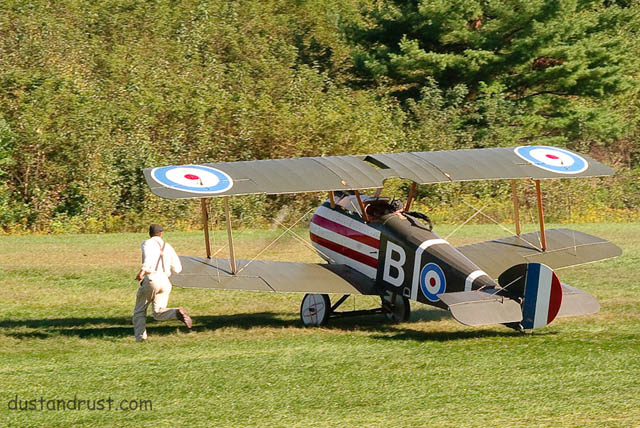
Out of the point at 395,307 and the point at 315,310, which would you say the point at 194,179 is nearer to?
the point at 315,310

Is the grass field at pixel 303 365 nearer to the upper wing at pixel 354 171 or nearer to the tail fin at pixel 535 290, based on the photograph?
the tail fin at pixel 535 290

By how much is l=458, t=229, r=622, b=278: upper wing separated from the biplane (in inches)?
0.5

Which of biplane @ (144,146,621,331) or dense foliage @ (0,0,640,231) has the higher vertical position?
dense foliage @ (0,0,640,231)

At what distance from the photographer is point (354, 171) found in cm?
1088

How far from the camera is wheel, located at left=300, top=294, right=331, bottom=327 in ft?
36.8

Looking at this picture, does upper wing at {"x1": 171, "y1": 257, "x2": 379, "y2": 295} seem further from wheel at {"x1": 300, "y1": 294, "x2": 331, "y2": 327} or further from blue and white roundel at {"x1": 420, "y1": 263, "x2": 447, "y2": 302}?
blue and white roundel at {"x1": 420, "y1": 263, "x2": 447, "y2": 302}

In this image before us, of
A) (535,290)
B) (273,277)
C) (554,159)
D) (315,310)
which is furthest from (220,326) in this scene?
(554,159)

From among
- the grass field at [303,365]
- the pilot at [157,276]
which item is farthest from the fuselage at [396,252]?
the pilot at [157,276]

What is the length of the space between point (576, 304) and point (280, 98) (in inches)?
772

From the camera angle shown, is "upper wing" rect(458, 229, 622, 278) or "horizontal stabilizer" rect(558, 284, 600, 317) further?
"upper wing" rect(458, 229, 622, 278)

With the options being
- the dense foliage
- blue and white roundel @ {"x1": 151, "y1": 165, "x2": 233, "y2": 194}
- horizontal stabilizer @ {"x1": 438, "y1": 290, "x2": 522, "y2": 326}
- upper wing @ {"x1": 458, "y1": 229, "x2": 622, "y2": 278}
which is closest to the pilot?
blue and white roundel @ {"x1": 151, "y1": 165, "x2": 233, "y2": 194}

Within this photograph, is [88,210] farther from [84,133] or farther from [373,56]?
[373,56]

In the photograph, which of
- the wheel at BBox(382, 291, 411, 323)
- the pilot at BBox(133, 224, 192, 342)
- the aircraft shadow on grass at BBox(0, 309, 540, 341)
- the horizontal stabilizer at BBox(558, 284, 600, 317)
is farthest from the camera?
the wheel at BBox(382, 291, 411, 323)

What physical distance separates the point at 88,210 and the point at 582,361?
15.9 m
